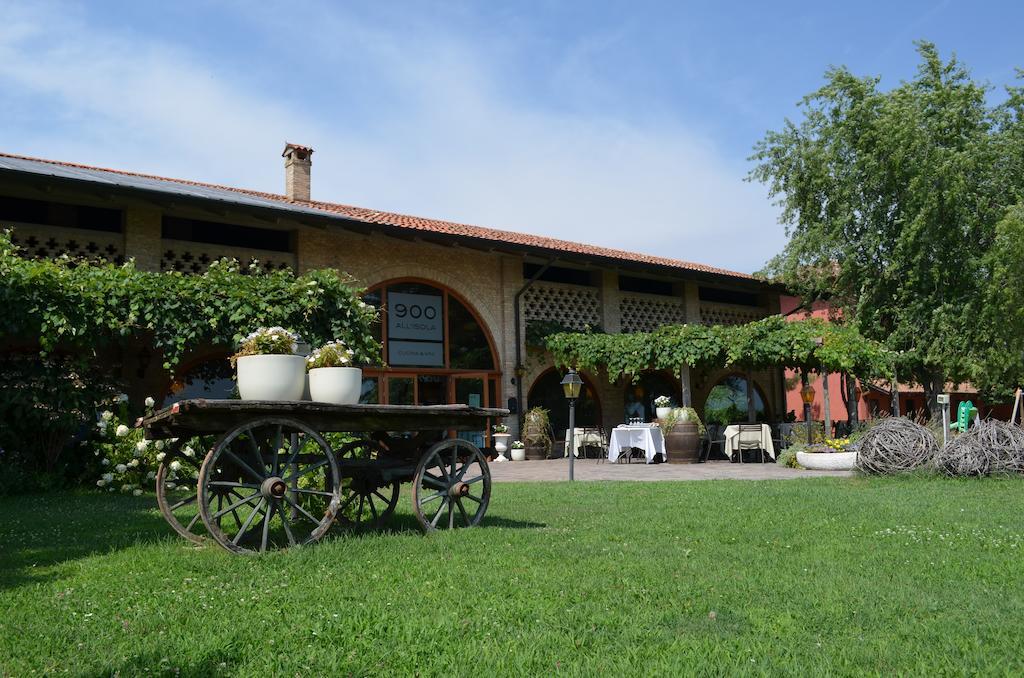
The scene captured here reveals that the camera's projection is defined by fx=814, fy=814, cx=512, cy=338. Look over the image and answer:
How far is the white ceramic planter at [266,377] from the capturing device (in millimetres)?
4953

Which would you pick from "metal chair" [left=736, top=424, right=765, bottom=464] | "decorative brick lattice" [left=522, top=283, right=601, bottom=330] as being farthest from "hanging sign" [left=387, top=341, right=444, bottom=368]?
"metal chair" [left=736, top=424, right=765, bottom=464]

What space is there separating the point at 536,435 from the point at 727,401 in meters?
7.33

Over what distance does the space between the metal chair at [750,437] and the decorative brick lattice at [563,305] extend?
14.6 feet

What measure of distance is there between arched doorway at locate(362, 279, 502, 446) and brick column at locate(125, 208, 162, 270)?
390 cm

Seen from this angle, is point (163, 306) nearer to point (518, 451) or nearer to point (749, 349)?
point (518, 451)

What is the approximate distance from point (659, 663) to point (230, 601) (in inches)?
75.1

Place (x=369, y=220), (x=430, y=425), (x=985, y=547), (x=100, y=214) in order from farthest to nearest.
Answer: (x=369, y=220), (x=100, y=214), (x=430, y=425), (x=985, y=547)

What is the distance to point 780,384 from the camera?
74.9 feet

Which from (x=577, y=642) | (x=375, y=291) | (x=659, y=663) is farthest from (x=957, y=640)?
(x=375, y=291)

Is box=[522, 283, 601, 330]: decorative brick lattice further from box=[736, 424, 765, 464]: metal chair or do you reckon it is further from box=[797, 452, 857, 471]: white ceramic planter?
box=[797, 452, 857, 471]: white ceramic planter

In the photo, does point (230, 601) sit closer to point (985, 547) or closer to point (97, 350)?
point (985, 547)

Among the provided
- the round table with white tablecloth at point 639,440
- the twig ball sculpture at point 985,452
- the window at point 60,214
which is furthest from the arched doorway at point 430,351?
the twig ball sculpture at point 985,452

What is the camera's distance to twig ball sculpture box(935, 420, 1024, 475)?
32.2 feet

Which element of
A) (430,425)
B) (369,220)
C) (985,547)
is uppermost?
(369,220)
